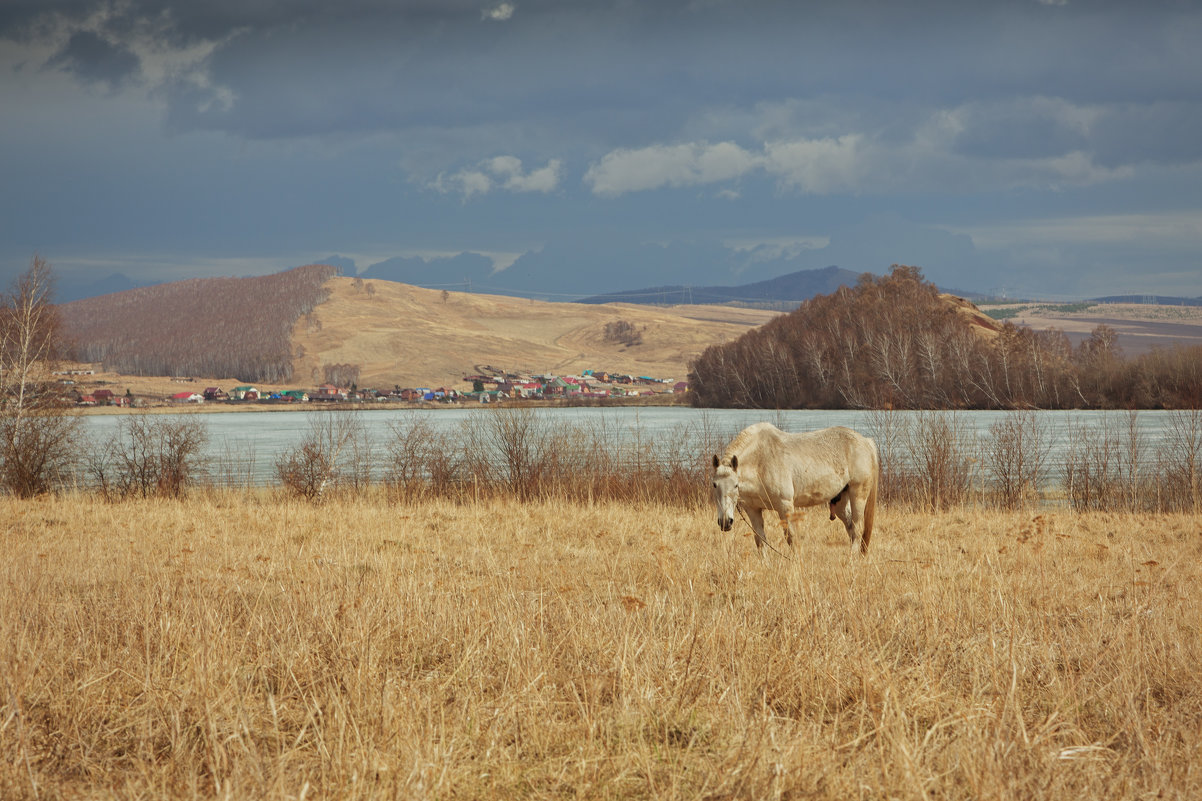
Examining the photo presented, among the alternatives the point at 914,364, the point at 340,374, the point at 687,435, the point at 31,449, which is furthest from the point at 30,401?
the point at 340,374

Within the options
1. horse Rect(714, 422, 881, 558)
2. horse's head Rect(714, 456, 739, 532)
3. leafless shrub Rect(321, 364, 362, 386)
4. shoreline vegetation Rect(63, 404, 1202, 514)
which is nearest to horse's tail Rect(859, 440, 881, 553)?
horse Rect(714, 422, 881, 558)

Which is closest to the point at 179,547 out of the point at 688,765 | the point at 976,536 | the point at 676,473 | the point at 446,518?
the point at 446,518

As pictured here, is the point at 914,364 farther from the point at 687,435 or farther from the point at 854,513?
the point at 854,513

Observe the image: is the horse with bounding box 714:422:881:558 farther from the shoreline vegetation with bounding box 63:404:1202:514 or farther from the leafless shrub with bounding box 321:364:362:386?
the leafless shrub with bounding box 321:364:362:386

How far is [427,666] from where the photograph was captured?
19.6 ft

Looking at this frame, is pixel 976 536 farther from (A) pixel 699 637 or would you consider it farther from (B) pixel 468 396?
(B) pixel 468 396

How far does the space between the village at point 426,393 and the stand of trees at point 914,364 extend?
24.2 metres

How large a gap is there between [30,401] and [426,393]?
141m

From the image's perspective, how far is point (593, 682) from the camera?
512 centimetres

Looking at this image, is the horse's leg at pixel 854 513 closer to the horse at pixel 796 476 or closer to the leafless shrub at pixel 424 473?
the horse at pixel 796 476

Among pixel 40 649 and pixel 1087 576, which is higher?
pixel 40 649

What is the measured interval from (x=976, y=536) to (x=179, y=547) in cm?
1242

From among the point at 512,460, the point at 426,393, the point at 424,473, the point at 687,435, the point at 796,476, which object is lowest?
the point at 424,473

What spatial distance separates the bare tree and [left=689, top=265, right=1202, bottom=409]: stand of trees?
54.2 m
